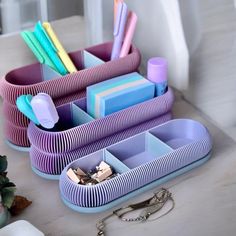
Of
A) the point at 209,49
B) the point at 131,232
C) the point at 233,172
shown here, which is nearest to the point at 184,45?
the point at 209,49

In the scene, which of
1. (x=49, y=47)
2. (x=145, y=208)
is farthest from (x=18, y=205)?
(x=49, y=47)

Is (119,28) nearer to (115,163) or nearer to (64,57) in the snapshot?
(64,57)

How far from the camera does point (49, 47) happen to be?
711 mm

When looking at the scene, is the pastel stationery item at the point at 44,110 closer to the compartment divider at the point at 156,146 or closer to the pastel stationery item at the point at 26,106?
the pastel stationery item at the point at 26,106

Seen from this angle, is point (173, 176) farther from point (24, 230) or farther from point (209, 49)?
point (209, 49)

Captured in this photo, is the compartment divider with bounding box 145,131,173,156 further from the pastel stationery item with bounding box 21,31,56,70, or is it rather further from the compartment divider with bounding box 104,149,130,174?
the pastel stationery item with bounding box 21,31,56,70

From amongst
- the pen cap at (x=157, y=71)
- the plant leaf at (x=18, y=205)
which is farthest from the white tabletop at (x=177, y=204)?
the pen cap at (x=157, y=71)

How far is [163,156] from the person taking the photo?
58 centimetres

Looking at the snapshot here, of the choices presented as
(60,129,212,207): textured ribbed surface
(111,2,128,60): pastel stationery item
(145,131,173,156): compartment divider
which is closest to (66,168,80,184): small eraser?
(60,129,212,207): textured ribbed surface

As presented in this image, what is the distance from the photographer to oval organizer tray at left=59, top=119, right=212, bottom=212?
548 millimetres

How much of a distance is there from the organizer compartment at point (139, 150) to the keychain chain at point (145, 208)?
2.0 inches

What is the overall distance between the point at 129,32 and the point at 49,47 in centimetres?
11

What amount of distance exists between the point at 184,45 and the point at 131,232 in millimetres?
331

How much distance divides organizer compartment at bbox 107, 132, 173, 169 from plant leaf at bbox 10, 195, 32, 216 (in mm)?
113
